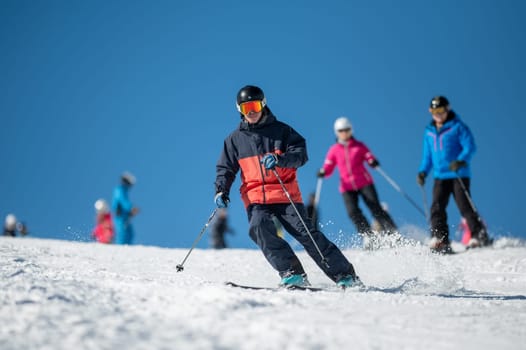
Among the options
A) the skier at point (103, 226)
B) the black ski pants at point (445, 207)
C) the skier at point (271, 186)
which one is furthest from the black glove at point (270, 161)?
the skier at point (103, 226)

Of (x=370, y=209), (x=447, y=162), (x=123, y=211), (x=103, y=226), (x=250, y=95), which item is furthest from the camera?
(x=103, y=226)

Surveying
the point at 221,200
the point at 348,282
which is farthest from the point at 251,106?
the point at 348,282

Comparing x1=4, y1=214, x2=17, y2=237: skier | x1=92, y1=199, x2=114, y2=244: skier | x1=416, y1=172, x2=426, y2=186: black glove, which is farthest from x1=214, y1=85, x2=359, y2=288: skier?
x1=4, y1=214, x2=17, y2=237: skier

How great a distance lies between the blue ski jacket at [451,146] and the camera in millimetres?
8453

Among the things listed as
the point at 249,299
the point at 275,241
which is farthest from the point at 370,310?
the point at 275,241

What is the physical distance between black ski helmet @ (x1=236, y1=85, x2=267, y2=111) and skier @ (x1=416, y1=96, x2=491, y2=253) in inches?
178

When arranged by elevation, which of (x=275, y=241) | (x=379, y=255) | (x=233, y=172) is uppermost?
(x=233, y=172)

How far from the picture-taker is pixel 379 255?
281 inches

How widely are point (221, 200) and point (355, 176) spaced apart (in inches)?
204

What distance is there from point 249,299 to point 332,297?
68 cm

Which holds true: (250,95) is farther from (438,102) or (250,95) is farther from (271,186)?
(438,102)

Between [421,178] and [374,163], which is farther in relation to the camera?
[374,163]

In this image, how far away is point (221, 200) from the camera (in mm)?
4766

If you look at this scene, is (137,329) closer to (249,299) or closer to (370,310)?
(249,299)
